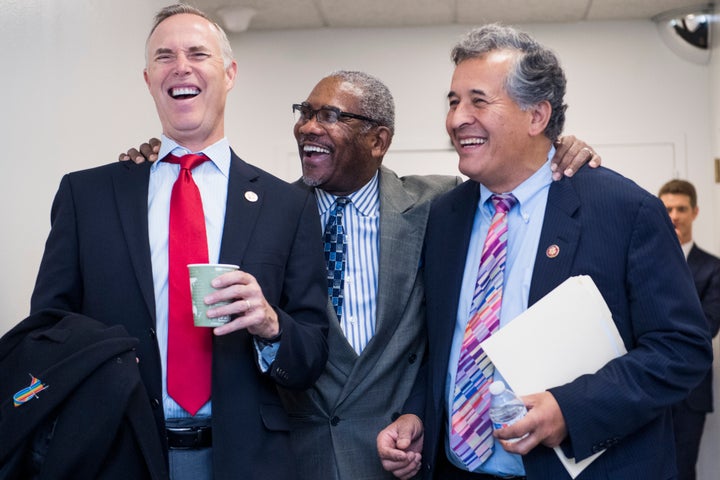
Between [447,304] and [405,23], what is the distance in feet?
14.5

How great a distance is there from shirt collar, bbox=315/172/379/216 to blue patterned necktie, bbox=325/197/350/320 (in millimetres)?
44

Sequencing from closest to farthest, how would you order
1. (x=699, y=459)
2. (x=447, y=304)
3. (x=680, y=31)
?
(x=447, y=304) → (x=699, y=459) → (x=680, y=31)

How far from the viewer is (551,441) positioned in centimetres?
179

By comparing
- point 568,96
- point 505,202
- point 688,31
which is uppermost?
point 688,31

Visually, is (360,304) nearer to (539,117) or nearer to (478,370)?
(478,370)

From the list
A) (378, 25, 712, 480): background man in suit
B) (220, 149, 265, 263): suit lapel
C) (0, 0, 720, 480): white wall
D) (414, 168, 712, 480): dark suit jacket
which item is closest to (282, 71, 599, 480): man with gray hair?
(378, 25, 712, 480): background man in suit

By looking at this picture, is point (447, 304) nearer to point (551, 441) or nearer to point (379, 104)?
point (551, 441)

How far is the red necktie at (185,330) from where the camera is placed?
1772 millimetres

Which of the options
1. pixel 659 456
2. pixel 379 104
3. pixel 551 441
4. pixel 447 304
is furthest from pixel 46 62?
pixel 659 456

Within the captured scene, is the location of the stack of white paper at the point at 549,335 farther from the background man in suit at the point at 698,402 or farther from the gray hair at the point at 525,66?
the background man in suit at the point at 698,402

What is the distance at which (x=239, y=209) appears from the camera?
6.28 feet

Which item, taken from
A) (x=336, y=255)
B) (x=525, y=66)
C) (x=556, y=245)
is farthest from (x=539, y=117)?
(x=336, y=255)

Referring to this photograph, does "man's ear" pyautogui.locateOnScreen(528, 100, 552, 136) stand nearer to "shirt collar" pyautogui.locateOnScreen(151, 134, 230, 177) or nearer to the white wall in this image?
"shirt collar" pyautogui.locateOnScreen(151, 134, 230, 177)

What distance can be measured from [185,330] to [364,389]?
0.66 m
